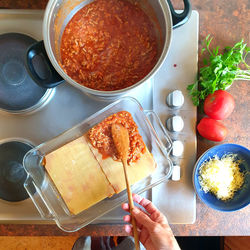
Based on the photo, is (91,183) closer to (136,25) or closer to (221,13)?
(136,25)

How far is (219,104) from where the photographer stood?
951 millimetres

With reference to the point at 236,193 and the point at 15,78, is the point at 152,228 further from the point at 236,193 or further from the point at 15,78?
the point at 15,78

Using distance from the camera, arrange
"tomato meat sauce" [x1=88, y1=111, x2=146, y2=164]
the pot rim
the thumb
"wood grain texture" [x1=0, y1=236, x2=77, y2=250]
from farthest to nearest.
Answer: "wood grain texture" [x1=0, y1=236, x2=77, y2=250]
"tomato meat sauce" [x1=88, y1=111, x2=146, y2=164]
the thumb
the pot rim

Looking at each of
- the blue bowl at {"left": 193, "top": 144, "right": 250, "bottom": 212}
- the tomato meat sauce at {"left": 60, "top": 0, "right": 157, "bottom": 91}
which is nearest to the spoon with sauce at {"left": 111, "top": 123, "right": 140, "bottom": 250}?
the tomato meat sauce at {"left": 60, "top": 0, "right": 157, "bottom": 91}

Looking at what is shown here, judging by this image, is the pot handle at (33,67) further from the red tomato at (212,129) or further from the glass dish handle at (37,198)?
the red tomato at (212,129)

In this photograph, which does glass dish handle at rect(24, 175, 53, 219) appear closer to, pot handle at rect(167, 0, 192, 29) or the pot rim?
the pot rim

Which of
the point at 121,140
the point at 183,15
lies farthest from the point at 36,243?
the point at 183,15

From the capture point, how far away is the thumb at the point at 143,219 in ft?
2.69

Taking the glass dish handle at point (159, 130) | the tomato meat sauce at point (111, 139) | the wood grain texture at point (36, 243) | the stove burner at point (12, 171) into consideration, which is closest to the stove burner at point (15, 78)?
the stove burner at point (12, 171)

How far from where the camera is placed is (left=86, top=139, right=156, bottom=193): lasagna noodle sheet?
920 millimetres

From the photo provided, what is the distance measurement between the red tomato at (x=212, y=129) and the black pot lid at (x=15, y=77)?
591 millimetres

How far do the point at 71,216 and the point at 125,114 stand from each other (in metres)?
0.41

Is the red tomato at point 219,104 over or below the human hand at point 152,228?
over

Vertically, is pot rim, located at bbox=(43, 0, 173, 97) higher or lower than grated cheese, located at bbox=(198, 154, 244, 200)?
higher
